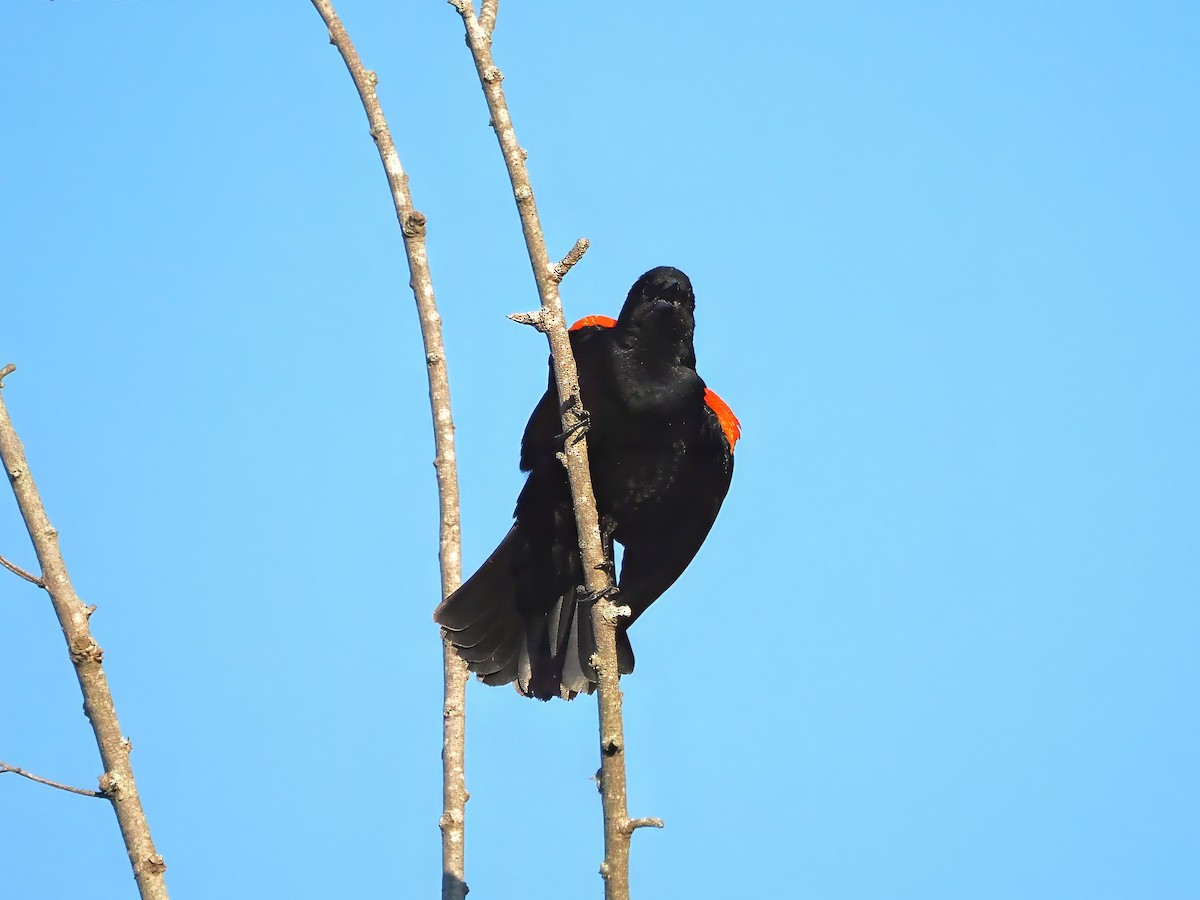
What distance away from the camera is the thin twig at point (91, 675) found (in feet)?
9.21

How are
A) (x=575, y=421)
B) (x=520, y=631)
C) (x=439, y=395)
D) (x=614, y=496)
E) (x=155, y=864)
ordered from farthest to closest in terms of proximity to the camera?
(x=520, y=631) < (x=614, y=496) < (x=439, y=395) < (x=575, y=421) < (x=155, y=864)

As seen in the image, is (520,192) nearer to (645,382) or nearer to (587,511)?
(587,511)

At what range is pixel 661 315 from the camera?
16.8 feet

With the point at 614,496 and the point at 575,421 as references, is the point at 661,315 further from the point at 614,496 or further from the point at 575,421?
the point at 575,421

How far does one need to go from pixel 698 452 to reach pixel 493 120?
7.46ft

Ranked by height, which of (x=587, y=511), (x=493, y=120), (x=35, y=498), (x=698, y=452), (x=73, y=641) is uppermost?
(x=698, y=452)

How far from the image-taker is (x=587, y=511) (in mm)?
3596

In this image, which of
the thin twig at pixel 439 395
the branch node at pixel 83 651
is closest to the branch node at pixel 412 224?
the thin twig at pixel 439 395

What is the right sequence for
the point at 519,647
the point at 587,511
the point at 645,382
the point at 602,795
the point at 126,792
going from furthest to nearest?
1. the point at 519,647
2. the point at 645,382
3. the point at 587,511
4. the point at 602,795
5. the point at 126,792

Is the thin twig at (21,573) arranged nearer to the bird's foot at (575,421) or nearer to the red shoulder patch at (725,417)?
the bird's foot at (575,421)

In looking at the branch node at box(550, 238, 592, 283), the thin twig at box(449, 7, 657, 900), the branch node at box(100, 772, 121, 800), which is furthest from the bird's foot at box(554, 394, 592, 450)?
the branch node at box(100, 772, 121, 800)

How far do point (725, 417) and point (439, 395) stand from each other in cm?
166

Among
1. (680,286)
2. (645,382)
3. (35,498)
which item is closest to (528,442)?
(645,382)

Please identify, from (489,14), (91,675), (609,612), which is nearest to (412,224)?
(489,14)
